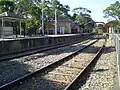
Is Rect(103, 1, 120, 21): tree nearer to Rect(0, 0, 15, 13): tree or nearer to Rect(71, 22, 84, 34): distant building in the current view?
Rect(71, 22, 84, 34): distant building

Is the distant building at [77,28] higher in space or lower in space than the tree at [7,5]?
lower

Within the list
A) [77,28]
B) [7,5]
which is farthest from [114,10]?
[7,5]

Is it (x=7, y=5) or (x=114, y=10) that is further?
(x=114, y=10)

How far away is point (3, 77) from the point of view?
1114 centimetres

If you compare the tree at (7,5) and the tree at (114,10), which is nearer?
the tree at (7,5)

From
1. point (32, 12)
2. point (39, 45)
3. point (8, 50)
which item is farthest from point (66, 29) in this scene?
point (8, 50)

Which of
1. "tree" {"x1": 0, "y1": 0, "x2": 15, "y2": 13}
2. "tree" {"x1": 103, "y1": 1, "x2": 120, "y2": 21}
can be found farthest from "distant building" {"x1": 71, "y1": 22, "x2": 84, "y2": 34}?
"tree" {"x1": 0, "y1": 0, "x2": 15, "y2": 13}

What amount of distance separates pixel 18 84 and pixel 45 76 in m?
1.94

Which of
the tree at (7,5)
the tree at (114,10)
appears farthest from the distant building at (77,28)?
the tree at (7,5)

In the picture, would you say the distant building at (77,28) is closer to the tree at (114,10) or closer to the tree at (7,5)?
the tree at (114,10)

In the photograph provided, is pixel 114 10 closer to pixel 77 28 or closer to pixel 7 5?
pixel 77 28

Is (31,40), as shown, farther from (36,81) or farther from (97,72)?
(36,81)

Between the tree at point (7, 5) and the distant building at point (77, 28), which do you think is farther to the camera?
the distant building at point (77, 28)

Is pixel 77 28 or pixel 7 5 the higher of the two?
pixel 7 5
